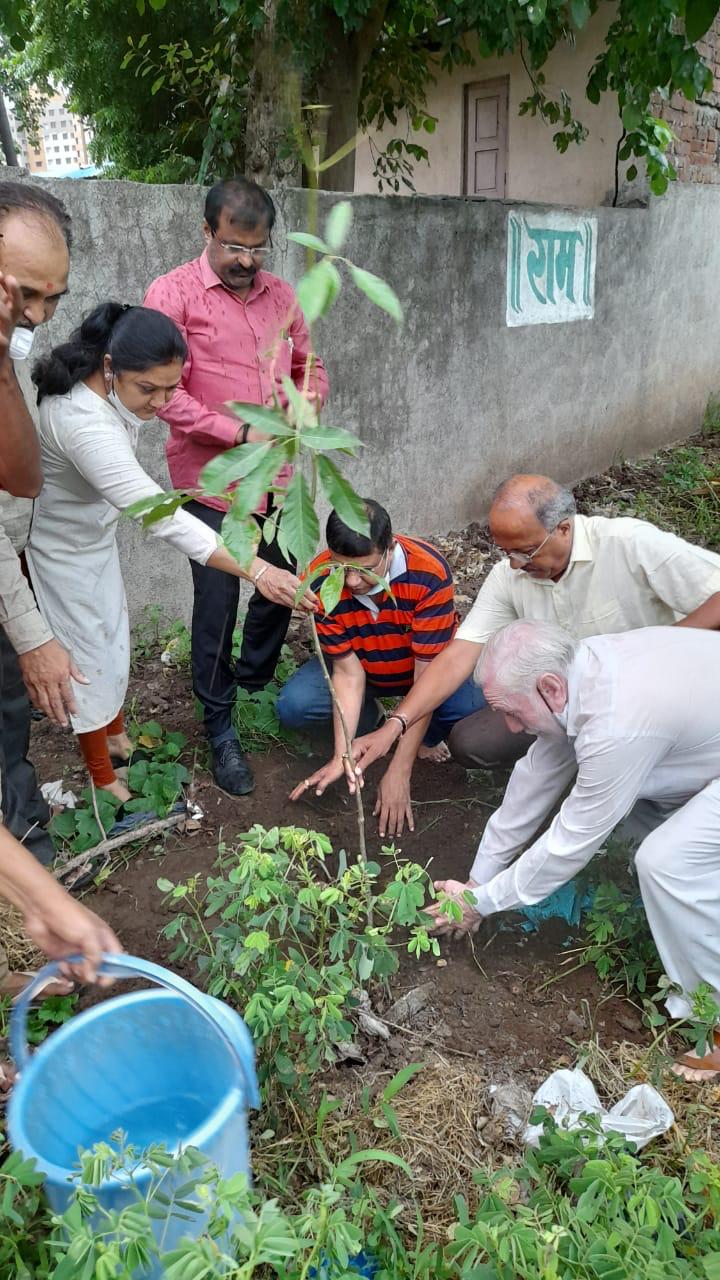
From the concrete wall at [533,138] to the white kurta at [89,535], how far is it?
4.82 meters

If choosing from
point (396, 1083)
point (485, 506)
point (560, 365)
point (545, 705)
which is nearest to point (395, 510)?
point (485, 506)

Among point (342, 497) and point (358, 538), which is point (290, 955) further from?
point (358, 538)

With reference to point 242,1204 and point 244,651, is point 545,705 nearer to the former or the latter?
point 242,1204

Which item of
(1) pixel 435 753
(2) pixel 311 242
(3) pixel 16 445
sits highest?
(2) pixel 311 242

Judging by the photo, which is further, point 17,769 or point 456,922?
point 17,769

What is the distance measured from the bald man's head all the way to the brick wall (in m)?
5.48

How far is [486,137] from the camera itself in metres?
7.59

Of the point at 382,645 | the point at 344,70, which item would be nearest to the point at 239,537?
the point at 382,645

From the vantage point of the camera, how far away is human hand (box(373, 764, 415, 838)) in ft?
8.83

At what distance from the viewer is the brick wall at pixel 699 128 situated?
6.71 m

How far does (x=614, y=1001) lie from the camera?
223 cm

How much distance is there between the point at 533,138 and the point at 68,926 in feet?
24.3

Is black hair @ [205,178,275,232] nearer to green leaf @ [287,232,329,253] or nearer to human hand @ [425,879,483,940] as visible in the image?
green leaf @ [287,232,329,253]

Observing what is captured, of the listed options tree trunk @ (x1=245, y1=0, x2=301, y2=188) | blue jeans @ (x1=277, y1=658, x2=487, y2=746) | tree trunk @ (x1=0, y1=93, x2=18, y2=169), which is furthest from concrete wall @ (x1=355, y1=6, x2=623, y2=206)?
blue jeans @ (x1=277, y1=658, x2=487, y2=746)
